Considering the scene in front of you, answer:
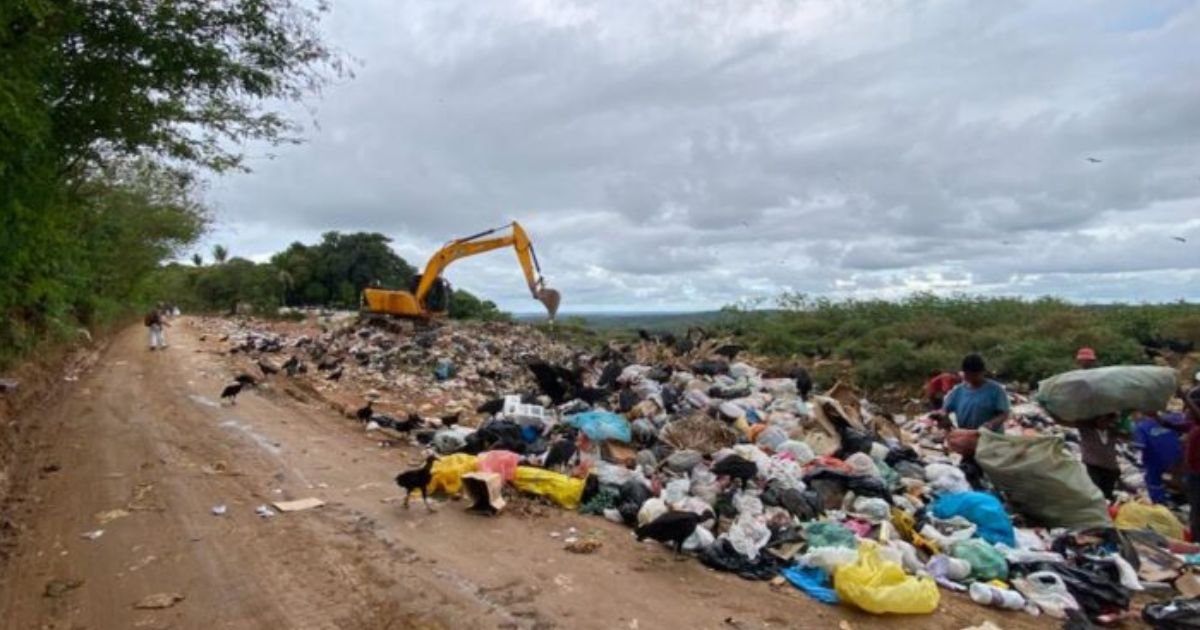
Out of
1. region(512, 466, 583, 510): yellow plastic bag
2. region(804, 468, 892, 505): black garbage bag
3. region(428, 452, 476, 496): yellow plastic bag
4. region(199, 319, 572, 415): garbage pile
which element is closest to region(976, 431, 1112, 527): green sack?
region(804, 468, 892, 505): black garbage bag

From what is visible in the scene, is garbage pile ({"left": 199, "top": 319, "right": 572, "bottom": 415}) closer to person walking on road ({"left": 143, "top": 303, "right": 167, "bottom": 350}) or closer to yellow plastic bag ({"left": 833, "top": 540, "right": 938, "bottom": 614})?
person walking on road ({"left": 143, "top": 303, "right": 167, "bottom": 350})

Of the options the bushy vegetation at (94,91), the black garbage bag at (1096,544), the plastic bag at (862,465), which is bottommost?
the black garbage bag at (1096,544)

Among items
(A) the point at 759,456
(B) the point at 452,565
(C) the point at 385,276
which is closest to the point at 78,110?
(B) the point at 452,565

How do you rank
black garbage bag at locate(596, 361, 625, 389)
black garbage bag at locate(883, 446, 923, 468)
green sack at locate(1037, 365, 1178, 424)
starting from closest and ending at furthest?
green sack at locate(1037, 365, 1178, 424) → black garbage bag at locate(883, 446, 923, 468) → black garbage bag at locate(596, 361, 625, 389)

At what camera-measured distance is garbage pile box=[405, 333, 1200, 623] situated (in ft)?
15.5

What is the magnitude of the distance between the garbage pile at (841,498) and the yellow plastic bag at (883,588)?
1 centimetres

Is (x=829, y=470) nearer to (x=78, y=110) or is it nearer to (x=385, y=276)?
(x=78, y=110)

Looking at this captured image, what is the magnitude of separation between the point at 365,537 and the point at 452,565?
0.85 m

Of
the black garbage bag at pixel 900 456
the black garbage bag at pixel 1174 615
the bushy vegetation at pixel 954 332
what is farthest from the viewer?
the bushy vegetation at pixel 954 332

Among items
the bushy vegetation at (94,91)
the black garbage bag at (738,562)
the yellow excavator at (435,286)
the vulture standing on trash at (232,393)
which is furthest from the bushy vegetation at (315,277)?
the black garbage bag at (738,562)

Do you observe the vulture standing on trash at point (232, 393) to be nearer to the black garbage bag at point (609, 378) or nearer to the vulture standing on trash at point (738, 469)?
the black garbage bag at point (609, 378)

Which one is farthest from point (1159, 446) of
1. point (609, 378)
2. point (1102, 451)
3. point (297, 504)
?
point (297, 504)

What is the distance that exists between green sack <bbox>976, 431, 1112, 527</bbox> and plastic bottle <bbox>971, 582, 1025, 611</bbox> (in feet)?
5.62

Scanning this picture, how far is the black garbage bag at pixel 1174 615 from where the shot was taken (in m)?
4.32
